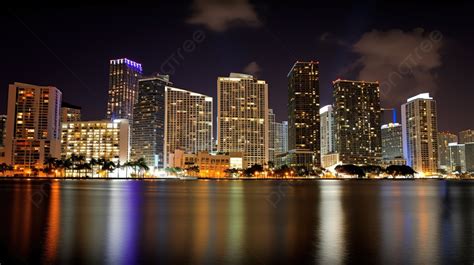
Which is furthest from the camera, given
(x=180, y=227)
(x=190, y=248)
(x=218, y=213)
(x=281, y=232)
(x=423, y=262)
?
(x=218, y=213)

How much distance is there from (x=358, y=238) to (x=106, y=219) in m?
22.6

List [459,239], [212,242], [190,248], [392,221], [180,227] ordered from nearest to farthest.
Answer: [190,248] → [212,242] → [459,239] → [180,227] → [392,221]

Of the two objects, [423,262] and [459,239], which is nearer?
[423,262]

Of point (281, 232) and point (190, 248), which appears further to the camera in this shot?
point (281, 232)

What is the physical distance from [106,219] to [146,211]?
827 cm

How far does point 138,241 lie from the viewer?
28.4 metres

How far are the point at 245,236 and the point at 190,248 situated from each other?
18.0 feet

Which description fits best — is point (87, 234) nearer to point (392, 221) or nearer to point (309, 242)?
point (309, 242)

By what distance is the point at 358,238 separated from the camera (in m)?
29.8

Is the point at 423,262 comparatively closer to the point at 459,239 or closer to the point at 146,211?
the point at 459,239

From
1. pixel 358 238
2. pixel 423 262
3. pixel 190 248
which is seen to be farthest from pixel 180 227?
pixel 423 262

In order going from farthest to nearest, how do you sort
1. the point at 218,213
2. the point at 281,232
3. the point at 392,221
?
the point at 218,213 → the point at 392,221 → the point at 281,232

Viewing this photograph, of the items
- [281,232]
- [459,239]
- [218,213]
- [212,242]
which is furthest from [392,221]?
[212,242]

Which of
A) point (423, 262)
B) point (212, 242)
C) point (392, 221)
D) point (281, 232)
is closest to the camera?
point (423, 262)
